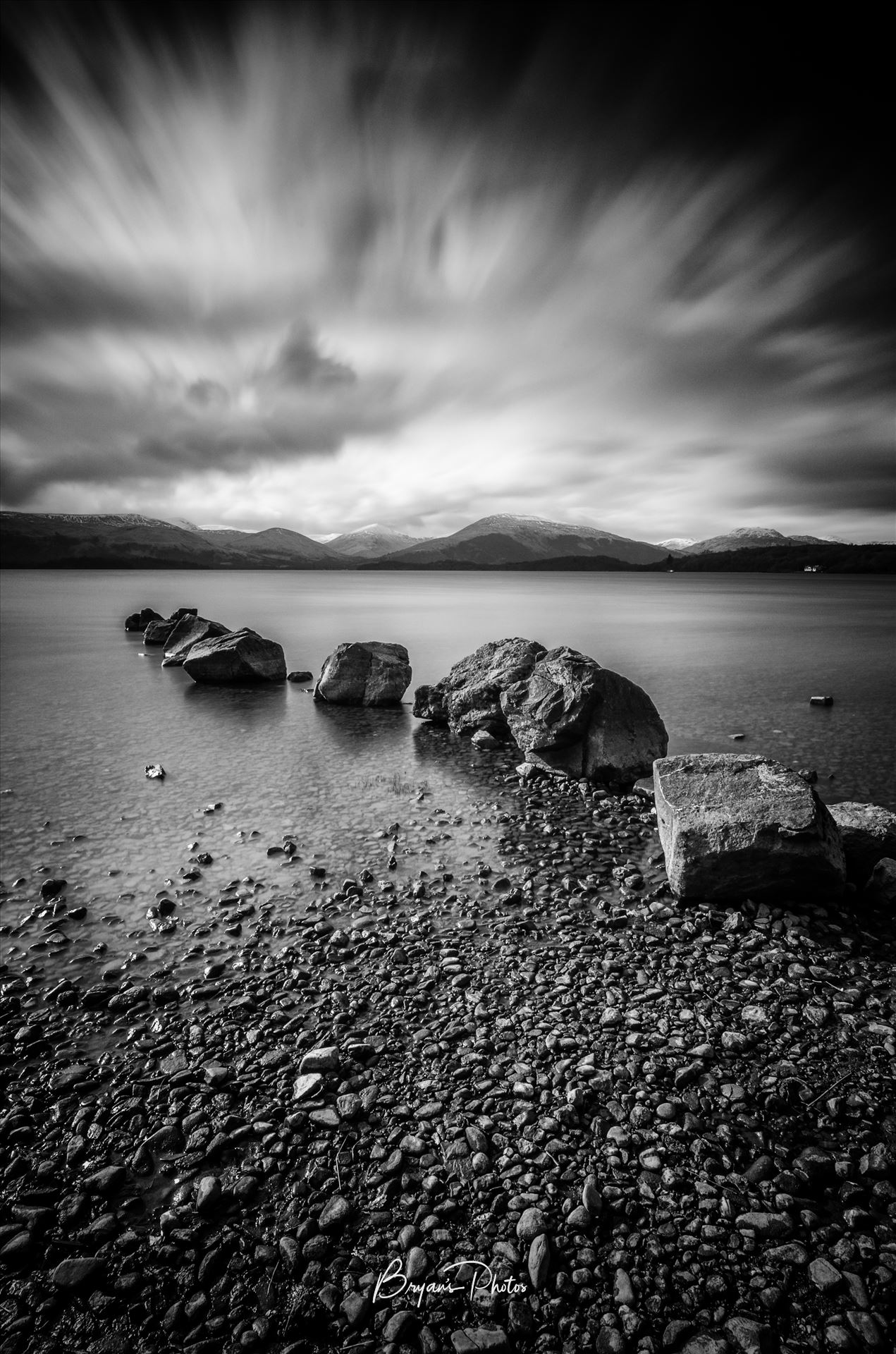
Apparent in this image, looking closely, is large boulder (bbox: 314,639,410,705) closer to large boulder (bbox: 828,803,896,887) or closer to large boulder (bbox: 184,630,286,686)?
large boulder (bbox: 184,630,286,686)

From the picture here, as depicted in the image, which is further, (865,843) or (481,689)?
(481,689)

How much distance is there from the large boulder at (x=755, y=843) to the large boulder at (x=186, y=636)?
25.1 meters

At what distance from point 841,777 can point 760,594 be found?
409ft

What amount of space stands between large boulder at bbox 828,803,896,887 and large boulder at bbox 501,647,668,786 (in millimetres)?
4496

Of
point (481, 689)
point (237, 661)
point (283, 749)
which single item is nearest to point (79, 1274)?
point (283, 749)

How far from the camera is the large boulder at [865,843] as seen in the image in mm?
8391

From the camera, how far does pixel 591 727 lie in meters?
13.2

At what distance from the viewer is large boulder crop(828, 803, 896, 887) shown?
8.39 m

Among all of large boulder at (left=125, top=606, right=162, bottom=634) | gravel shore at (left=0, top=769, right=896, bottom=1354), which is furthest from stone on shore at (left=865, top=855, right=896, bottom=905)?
large boulder at (left=125, top=606, right=162, bottom=634)

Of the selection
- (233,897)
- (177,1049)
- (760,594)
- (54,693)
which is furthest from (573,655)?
(760,594)

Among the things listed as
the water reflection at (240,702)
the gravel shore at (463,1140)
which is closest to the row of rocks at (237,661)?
the water reflection at (240,702)

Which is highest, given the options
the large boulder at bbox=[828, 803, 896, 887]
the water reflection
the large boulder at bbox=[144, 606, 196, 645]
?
the large boulder at bbox=[828, 803, 896, 887]

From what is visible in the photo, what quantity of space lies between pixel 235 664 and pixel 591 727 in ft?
55.6

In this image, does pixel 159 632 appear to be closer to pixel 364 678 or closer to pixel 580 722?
pixel 364 678
